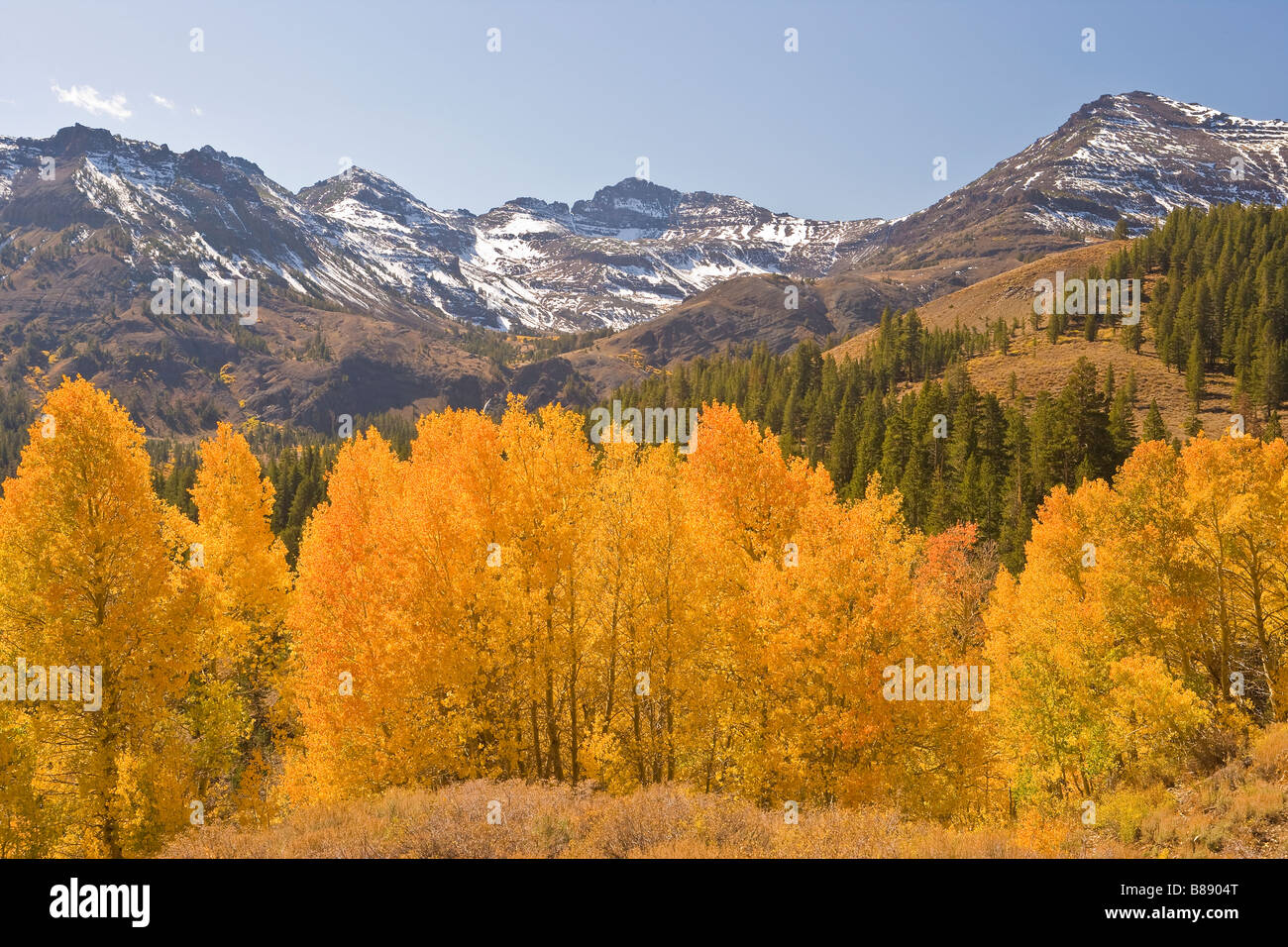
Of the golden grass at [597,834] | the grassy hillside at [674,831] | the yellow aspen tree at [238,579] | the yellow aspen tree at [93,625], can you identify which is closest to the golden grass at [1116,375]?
the grassy hillside at [674,831]

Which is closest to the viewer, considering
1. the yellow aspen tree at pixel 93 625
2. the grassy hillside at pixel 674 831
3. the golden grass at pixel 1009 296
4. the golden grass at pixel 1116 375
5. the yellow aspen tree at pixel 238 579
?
the grassy hillside at pixel 674 831

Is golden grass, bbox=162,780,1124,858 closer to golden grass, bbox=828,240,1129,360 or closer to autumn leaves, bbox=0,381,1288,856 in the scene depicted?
autumn leaves, bbox=0,381,1288,856

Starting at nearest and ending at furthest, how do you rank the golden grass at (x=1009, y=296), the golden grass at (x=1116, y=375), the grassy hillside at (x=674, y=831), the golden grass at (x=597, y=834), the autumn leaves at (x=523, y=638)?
the golden grass at (x=597, y=834)
the grassy hillside at (x=674, y=831)
the autumn leaves at (x=523, y=638)
the golden grass at (x=1116, y=375)
the golden grass at (x=1009, y=296)

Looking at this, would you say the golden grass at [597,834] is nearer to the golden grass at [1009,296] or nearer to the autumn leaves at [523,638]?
the autumn leaves at [523,638]

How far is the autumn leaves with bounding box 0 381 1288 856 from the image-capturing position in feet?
55.7

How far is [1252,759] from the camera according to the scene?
19188mm

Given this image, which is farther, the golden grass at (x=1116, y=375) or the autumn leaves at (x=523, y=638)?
Result: the golden grass at (x=1116, y=375)

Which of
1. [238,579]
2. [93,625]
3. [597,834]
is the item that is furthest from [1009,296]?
[93,625]

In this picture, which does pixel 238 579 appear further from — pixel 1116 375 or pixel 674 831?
pixel 1116 375

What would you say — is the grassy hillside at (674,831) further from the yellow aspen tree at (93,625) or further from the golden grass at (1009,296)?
the golden grass at (1009,296)

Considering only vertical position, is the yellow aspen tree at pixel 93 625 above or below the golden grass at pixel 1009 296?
below

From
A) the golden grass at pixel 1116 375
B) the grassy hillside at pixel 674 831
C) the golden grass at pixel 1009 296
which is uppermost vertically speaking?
the golden grass at pixel 1009 296

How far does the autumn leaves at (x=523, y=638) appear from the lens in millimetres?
16984
